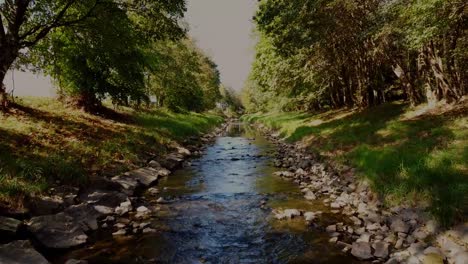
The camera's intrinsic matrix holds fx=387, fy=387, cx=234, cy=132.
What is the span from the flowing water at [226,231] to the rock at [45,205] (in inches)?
97.5

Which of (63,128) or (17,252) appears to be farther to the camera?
(63,128)

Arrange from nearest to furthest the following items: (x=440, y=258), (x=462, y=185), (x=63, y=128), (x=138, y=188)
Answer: (x=440, y=258) < (x=462, y=185) < (x=138, y=188) < (x=63, y=128)

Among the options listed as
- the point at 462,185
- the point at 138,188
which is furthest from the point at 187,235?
the point at 462,185

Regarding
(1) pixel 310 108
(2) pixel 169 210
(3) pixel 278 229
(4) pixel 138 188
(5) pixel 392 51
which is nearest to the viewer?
(3) pixel 278 229

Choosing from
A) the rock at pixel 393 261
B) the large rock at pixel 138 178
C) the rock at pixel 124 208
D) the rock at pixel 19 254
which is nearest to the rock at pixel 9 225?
the rock at pixel 19 254

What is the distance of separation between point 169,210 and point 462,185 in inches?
344

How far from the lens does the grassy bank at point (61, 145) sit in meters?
12.4

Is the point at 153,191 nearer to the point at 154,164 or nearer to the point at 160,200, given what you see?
the point at 160,200

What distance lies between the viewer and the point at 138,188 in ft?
51.7

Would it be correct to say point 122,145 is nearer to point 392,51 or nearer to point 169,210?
point 169,210

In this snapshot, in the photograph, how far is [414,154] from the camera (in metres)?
13.5

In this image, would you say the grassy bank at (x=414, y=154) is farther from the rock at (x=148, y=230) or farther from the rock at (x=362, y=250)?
the rock at (x=148, y=230)

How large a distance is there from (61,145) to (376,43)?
1976 cm

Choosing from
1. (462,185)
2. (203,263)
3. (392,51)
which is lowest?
(203,263)
